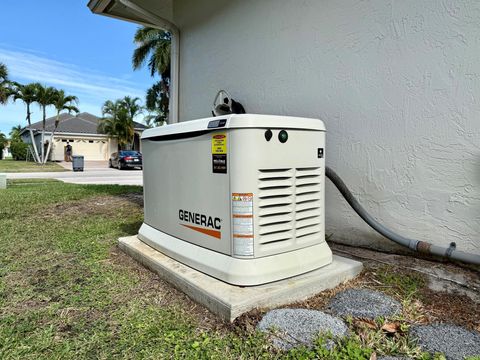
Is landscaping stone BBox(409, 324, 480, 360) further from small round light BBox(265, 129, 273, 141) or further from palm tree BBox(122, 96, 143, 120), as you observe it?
palm tree BBox(122, 96, 143, 120)

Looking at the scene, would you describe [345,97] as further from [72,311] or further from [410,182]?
[72,311]

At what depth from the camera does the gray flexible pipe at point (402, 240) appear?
92.6 inches

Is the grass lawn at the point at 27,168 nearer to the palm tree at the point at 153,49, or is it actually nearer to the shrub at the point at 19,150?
the palm tree at the point at 153,49

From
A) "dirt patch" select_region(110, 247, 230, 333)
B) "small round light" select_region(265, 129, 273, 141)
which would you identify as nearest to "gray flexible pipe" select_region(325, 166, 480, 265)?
"small round light" select_region(265, 129, 273, 141)

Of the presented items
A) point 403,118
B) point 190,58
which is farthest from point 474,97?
point 190,58

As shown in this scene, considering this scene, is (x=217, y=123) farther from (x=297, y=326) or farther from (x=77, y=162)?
(x=77, y=162)

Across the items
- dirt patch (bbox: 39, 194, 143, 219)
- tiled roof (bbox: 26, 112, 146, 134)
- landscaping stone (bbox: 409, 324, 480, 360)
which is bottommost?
landscaping stone (bbox: 409, 324, 480, 360)

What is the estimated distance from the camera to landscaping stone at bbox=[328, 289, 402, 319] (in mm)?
1934

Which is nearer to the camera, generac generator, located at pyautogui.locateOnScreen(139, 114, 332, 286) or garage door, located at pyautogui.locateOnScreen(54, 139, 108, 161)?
generac generator, located at pyautogui.locateOnScreen(139, 114, 332, 286)

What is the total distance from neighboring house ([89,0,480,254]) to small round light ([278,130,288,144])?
1.09 metres

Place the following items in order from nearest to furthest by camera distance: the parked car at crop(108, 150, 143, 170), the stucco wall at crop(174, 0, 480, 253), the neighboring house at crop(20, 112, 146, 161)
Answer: the stucco wall at crop(174, 0, 480, 253), the parked car at crop(108, 150, 143, 170), the neighboring house at crop(20, 112, 146, 161)

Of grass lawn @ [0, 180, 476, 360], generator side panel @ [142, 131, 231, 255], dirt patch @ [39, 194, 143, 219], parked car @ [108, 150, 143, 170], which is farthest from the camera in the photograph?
parked car @ [108, 150, 143, 170]

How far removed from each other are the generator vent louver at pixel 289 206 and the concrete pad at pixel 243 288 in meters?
0.26

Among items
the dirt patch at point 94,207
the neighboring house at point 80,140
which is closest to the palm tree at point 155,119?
the neighboring house at point 80,140
